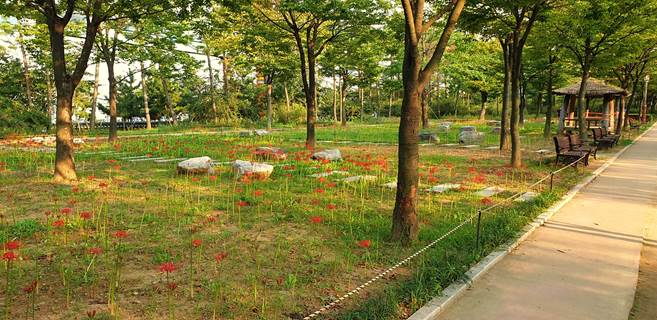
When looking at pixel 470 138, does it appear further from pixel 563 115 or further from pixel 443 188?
pixel 443 188

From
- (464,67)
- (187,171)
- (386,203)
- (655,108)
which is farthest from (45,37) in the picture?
(655,108)

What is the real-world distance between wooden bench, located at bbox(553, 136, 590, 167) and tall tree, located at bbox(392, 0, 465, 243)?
831cm

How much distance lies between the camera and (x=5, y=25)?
24469 mm

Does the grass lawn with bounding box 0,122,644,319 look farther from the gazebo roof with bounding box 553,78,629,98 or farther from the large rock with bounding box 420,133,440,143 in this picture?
the gazebo roof with bounding box 553,78,629,98

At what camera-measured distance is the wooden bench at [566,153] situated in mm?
11859

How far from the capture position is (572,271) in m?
4.69

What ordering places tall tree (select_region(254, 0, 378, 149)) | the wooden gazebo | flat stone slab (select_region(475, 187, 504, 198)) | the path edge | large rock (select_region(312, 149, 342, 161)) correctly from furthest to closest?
the wooden gazebo, tall tree (select_region(254, 0, 378, 149)), large rock (select_region(312, 149, 342, 161)), flat stone slab (select_region(475, 187, 504, 198)), the path edge

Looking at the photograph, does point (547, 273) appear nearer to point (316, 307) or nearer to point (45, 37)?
point (316, 307)

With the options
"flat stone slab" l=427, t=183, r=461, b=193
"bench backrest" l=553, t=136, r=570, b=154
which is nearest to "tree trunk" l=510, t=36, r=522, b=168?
"bench backrest" l=553, t=136, r=570, b=154

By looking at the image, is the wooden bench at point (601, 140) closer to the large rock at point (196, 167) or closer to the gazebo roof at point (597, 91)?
the gazebo roof at point (597, 91)

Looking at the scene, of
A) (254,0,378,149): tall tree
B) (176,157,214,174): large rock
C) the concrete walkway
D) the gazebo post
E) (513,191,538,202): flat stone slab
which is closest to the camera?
the concrete walkway

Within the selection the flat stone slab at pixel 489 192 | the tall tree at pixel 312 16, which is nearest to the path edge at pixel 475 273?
the flat stone slab at pixel 489 192

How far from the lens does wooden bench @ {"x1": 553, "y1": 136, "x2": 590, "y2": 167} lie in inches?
467

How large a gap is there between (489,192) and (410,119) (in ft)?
13.8
